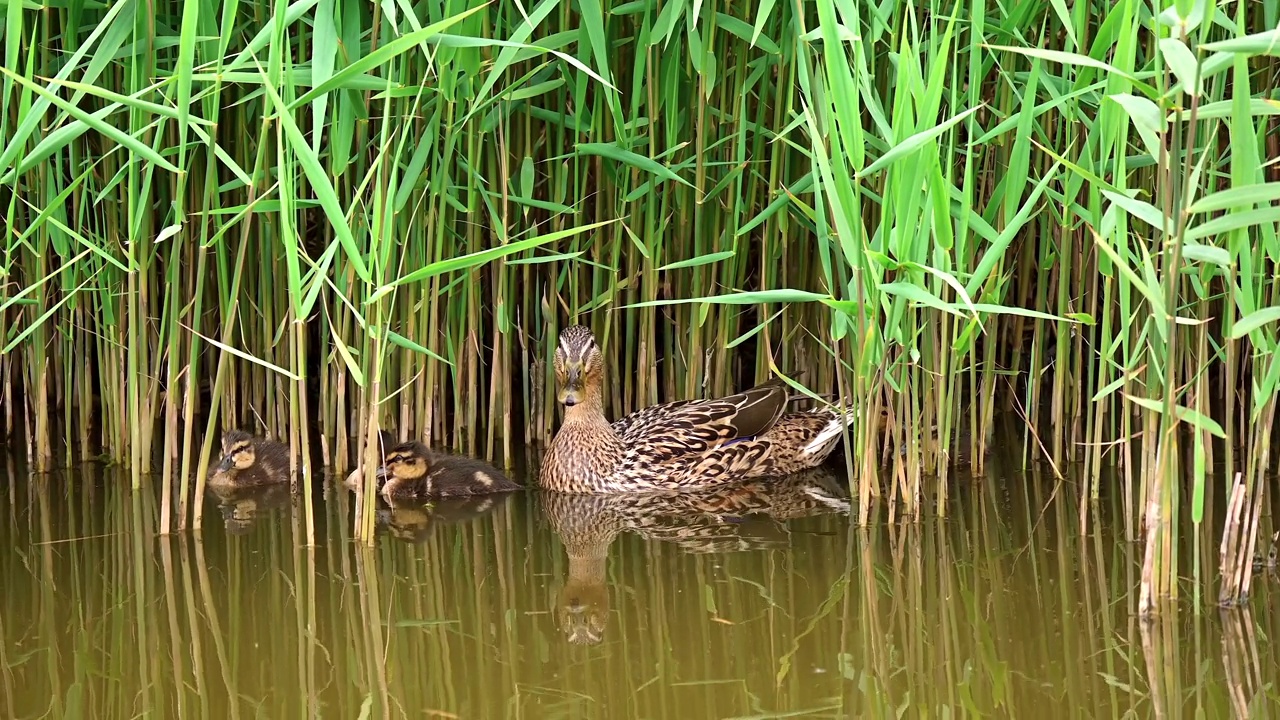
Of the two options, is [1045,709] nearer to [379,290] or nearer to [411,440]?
[379,290]

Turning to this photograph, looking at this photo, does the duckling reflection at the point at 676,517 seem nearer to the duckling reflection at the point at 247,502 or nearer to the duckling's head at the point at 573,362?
the duckling's head at the point at 573,362

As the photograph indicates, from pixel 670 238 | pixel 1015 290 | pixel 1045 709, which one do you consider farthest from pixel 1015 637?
pixel 1015 290

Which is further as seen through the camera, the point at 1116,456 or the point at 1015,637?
the point at 1116,456

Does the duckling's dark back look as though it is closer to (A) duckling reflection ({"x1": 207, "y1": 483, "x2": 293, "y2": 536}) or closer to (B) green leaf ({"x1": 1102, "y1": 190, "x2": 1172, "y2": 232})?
(A) duckling reflection ({"x1": 207, "y1": 483, "x2": 293, "y2": 536})

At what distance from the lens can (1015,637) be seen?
3971mm

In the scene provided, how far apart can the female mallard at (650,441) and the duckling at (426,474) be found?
39 cm

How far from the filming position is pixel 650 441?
19.9 feet

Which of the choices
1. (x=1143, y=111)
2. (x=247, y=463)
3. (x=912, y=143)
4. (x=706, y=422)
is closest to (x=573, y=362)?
(x=706, y=422)

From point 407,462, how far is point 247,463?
66cm

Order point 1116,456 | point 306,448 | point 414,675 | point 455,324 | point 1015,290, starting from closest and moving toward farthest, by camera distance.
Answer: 1. point 414,675
2. point 306,448
3. point 1116,456
4. point 455,324
5. point 1015,290

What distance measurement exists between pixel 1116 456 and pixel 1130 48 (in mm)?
2401

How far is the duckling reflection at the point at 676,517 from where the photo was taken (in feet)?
15.1

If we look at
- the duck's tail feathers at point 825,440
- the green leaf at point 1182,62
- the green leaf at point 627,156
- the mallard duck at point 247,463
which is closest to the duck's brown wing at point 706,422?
the duck's tail feathers at point 825,440

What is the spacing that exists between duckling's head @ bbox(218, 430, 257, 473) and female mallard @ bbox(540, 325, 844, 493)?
115 cm
